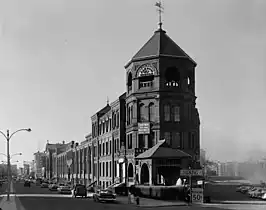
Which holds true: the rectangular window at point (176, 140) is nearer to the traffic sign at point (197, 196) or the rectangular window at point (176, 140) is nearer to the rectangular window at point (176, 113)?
the rectangular window at point (176, 113)

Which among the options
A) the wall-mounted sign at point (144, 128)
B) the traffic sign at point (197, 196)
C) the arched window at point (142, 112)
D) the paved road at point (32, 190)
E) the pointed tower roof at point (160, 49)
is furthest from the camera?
the paved road at point (32, 190)

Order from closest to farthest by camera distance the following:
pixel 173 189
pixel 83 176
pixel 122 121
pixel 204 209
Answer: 1. pixel 204 209
2. pixel 173 189
3. pixel 122 121
4. pixel 83 176

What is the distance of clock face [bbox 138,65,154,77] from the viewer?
6938cm

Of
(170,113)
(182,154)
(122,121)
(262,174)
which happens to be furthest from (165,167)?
(262,174)

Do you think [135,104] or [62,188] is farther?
[62,188]

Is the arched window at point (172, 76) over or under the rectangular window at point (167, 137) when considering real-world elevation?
over

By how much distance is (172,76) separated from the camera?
231 ft

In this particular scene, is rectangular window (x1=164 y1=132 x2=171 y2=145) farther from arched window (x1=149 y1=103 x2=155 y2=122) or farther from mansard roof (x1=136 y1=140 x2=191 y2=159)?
mansard roof (x1=136 y1=140 x2=191 y2=159)

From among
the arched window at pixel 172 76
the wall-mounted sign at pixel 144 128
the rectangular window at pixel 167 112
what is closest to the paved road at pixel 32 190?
the wall-mounted sign at pixel 144 128

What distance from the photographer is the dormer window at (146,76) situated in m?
69.5

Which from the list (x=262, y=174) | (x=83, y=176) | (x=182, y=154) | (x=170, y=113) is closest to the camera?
(x=182, y=154)

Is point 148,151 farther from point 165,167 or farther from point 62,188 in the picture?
point 62,188

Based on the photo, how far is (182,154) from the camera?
61.6 m

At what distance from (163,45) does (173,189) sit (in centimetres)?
2320
